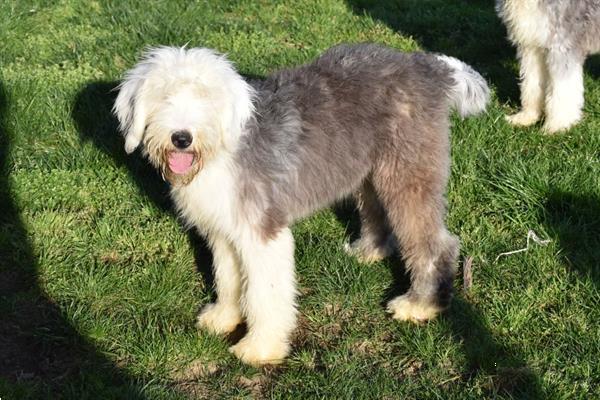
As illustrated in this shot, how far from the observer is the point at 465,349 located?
4246 mm

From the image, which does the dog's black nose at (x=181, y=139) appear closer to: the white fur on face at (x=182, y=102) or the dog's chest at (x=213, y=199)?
the white fur on face at (x=182, y=102)

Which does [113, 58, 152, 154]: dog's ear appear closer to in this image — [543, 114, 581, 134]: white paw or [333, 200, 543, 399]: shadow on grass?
[333, 200, 543, 399]: shadow on grass

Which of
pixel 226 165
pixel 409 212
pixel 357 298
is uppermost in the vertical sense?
pixel 226 165

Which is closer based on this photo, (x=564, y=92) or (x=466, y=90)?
(x=466, y=90)

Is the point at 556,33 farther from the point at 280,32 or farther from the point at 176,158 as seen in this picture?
the point at 176,158

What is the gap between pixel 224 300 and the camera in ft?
14.7

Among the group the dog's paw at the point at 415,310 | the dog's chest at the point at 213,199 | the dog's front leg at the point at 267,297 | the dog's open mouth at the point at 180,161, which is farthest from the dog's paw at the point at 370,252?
the dog's open mouth at the point at 180,161

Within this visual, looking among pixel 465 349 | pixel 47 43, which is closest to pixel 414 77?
pixel 465 349

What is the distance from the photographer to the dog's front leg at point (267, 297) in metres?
4.04

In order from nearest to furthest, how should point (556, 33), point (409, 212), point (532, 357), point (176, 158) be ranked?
point (176, 158) → point (532, 357) → point (409, 212) → point (556, 33)

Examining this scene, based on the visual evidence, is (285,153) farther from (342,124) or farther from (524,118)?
(524,118)

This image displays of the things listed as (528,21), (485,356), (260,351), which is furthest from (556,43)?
(260,351)

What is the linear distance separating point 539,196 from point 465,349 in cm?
154

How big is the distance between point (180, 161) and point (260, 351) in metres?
1.16
